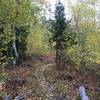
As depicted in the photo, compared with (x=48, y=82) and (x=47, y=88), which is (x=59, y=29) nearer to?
(x=48, y=82)

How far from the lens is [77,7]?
34.8 metres

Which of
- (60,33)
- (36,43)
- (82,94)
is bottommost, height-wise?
(82,94)

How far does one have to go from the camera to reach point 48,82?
79.0 ft

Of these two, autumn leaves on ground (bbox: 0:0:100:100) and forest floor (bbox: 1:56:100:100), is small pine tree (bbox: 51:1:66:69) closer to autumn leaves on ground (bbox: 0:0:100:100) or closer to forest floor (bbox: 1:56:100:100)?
autumn leaves on ground (bbox: 0:0:100:100)

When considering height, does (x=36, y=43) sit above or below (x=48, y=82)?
above

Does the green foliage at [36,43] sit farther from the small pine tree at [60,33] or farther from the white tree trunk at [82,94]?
the white tree trunk at [82,94]

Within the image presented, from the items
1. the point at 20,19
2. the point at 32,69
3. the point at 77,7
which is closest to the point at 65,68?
the point at 32,69

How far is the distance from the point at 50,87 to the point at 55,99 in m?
2.26

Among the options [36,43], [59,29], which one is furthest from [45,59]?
[59,29]

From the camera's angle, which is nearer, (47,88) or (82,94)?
(82,94)

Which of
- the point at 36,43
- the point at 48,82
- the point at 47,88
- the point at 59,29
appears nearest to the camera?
the point at 47,88

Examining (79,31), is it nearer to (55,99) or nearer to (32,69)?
(32,69)

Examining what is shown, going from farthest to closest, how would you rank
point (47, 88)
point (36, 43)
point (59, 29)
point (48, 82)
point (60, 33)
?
point (36, 43)
point (60, 33)
point (59, 29)
point (48, 82)
point (47, 88)

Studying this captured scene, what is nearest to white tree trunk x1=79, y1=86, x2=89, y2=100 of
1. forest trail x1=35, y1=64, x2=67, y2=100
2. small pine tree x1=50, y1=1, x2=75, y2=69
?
forest trail x1=35, y1=64, x2=67, y2=100
